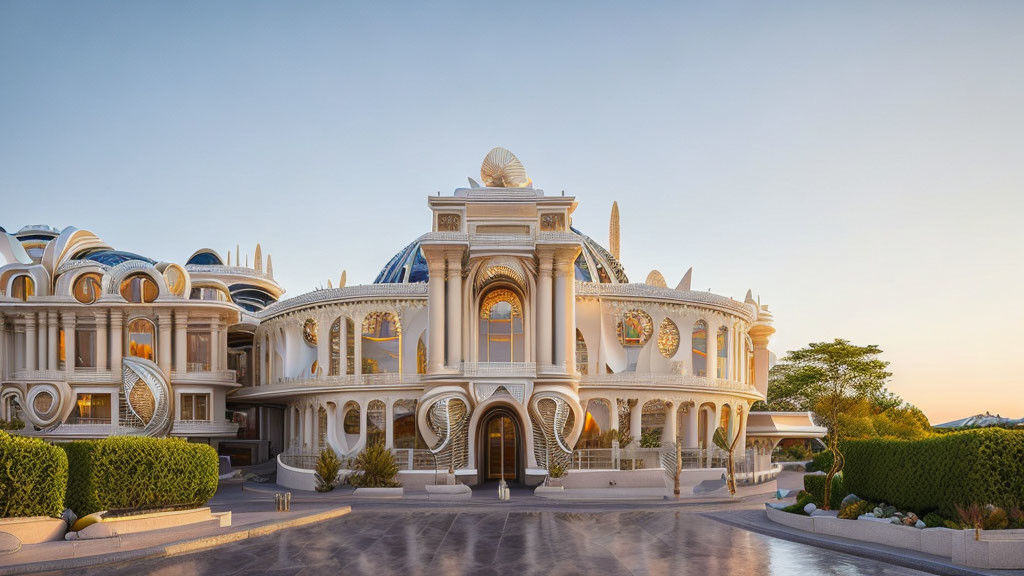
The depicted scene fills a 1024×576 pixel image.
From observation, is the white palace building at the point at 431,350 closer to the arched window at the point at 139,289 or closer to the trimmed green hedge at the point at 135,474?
the arched window at the point at 139,289

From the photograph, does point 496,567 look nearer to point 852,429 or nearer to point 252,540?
point 252,540

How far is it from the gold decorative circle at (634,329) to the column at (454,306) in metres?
11.8

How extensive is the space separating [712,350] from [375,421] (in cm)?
2106

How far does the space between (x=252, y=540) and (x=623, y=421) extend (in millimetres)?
29258

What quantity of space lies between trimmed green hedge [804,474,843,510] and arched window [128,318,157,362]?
40.7 meters

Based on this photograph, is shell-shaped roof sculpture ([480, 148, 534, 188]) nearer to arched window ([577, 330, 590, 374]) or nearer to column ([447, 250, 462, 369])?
column ([447, 250, 462, 369])

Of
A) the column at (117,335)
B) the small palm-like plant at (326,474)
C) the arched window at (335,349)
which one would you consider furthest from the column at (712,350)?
the column at (117,335)

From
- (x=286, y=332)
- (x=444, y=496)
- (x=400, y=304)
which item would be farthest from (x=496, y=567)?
(x=286, y=332)

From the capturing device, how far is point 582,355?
49.0 metres

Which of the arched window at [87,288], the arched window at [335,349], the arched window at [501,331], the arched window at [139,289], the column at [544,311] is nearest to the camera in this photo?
the column at [544,311]

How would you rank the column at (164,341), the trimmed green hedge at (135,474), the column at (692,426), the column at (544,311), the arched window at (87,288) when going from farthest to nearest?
the column at (164,341) → the arched window at (87,288) → the column at (692,426) → the column at (544,311) → the trimmed green hedge at (135,474)

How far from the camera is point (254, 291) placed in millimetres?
68750

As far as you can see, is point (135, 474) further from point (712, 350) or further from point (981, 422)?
point (712, 350)

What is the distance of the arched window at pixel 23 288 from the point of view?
50.9m
